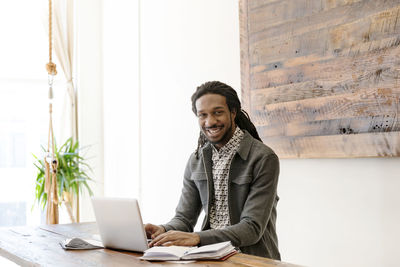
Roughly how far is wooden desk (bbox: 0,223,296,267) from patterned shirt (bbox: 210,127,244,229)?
46cm

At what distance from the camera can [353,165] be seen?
2.66 metres

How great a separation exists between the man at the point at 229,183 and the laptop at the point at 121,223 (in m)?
0.16

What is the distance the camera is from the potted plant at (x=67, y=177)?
4648 millimetres

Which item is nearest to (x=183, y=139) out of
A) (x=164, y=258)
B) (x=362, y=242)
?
(x=362, y=242)

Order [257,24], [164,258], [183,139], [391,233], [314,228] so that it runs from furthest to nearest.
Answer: [183,139] → [257,24] → [314,228] → [391,233] → [164,258]

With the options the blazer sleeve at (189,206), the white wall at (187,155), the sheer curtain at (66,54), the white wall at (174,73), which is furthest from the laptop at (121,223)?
the sheer curtain at (66,54)

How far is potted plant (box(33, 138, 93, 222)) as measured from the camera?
4.65 metres

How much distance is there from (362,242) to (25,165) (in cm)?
336

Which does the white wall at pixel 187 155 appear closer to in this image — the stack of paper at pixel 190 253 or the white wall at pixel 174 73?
the white wall at pixel 174 73

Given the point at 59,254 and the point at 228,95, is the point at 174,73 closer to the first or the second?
the point at 228,95

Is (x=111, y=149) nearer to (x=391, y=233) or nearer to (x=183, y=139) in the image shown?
(x=183, y=139)

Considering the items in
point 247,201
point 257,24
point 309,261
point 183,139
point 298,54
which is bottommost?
point 309,261

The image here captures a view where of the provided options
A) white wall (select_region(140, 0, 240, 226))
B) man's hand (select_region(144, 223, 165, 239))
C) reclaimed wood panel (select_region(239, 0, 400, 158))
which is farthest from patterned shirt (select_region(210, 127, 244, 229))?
white wall (select_region(140, 0, 240, 226))

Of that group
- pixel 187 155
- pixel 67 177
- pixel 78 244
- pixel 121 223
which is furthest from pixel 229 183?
pixel 67 177
